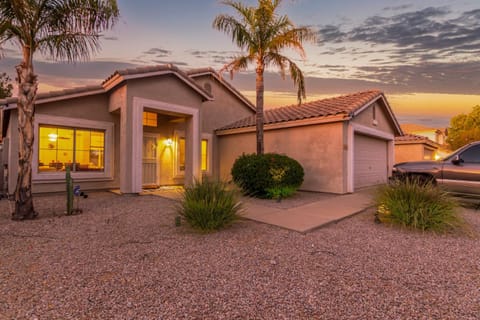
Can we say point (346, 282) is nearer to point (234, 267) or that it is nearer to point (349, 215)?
point (234, 267)

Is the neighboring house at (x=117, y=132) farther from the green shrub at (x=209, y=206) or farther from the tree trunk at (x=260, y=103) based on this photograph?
the green shrub at (x=209, y=206)

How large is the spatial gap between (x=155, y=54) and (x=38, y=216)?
8901 mm

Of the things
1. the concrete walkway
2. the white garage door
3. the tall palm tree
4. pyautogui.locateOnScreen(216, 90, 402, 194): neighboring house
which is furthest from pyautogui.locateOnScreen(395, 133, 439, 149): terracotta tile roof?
the concrete walkway

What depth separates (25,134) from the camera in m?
5.89

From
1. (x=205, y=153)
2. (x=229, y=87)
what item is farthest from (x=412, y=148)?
(x=205, y=153)

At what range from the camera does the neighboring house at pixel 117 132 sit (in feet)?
29.8

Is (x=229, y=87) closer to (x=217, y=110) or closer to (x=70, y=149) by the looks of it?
(x=217, y=110)

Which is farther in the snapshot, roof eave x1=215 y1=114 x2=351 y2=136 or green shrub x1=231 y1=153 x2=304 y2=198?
roof eave x1=215 y1=114 x2=351 y2=136

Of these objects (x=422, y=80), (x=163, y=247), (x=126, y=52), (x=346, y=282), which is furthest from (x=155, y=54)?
(x=422, y=80)

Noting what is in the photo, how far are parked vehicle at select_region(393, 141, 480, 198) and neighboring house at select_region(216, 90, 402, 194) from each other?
9.13 feet

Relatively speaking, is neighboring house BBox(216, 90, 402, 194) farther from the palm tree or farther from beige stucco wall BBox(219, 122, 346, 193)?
the palm tree

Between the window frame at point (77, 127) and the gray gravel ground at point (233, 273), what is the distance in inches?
163

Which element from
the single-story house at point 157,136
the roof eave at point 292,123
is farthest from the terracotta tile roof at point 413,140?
the roof eave at point 292,123

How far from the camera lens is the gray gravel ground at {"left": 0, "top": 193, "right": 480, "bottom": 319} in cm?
254
